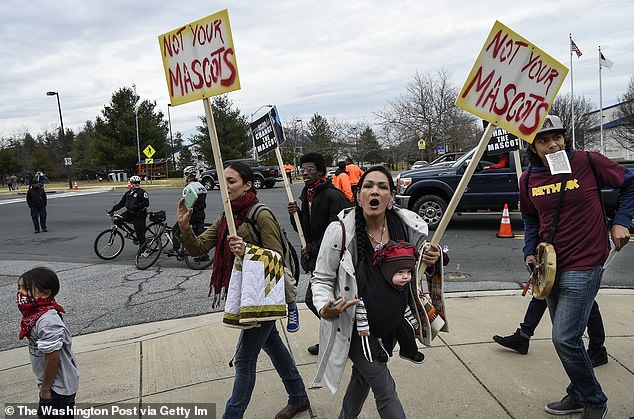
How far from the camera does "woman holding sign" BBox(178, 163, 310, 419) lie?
3.02m

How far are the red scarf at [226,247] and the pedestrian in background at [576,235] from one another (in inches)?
72.7

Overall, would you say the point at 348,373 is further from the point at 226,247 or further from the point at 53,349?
the point at 53,349

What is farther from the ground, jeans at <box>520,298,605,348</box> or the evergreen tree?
the evergreen tree

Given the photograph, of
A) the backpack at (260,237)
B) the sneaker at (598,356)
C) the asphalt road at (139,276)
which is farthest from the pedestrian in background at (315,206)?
the sneaker at (598,356)

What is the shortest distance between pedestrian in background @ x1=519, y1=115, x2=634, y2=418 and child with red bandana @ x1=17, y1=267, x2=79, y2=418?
9.63ft

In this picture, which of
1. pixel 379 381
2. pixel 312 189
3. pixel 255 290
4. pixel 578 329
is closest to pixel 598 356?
pixel 578 329

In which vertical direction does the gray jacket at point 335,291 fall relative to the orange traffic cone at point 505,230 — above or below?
above

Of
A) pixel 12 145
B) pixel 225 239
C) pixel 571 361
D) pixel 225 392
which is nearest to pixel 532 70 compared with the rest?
pixel 571 361

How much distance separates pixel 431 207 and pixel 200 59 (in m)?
8.99

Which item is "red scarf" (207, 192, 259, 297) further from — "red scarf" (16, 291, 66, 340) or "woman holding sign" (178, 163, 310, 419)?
"red scarf" (16, 291, 66, 340)

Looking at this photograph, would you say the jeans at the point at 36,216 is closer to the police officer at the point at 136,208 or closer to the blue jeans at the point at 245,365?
the police officer at the point at 136,208

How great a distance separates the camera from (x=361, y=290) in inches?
102

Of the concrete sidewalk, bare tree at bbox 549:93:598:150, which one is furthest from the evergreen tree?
the concrete sidewalk

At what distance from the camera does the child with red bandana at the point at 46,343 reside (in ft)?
9.50
